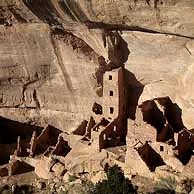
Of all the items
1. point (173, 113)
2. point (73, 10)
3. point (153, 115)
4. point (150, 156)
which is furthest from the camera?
point (173, 113)

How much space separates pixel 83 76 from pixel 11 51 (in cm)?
219

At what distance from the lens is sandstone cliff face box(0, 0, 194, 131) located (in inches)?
722

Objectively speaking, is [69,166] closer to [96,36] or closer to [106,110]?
[106,110]

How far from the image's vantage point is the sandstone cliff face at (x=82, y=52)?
722 inches

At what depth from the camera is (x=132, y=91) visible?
784 inches

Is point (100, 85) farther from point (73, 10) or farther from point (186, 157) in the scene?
point (186, 157)

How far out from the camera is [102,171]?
59.8ft

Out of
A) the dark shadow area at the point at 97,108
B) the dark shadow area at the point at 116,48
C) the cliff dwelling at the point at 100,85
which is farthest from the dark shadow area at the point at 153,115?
the dark shadow area at the point at 97,108

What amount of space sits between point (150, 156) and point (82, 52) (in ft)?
11.7

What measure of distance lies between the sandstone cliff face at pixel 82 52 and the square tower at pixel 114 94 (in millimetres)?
383

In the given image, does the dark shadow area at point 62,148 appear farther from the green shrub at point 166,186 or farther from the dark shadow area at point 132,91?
the green shrub at point 166,186

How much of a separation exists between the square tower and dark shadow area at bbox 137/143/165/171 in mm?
1821

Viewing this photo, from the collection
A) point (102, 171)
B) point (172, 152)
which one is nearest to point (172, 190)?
point (172, 152)

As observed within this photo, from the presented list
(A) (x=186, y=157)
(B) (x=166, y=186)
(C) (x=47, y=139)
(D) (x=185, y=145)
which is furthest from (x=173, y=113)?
(C) (x=47, y=139)
